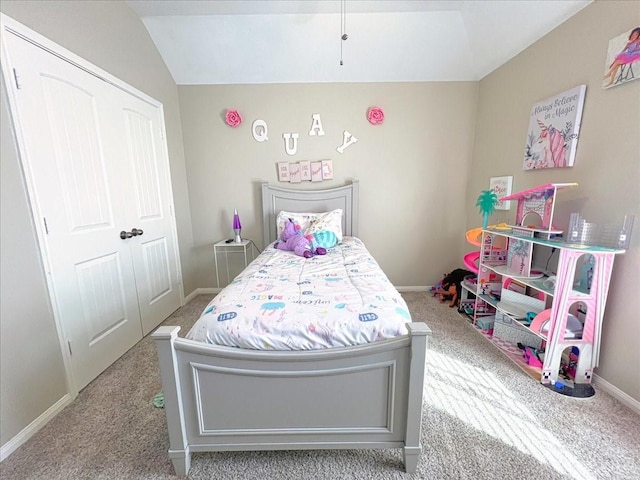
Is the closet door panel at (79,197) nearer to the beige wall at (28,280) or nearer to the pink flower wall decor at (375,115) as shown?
the beige wall at (28,280)

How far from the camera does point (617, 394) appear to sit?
160 cm

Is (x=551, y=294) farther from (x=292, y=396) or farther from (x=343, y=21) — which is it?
(x=343, y=21)

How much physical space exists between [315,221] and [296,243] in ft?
1.44

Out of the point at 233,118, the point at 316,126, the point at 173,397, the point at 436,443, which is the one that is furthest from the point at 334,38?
the point at 436,443

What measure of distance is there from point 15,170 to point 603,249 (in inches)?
124

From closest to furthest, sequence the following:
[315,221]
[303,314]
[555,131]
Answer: [303,314] < [555,131] < [315,221]

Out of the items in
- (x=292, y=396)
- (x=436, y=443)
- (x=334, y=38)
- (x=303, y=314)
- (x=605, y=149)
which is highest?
(x=334, y=38)

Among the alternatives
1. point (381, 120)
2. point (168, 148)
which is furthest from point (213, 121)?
point (381, 120)

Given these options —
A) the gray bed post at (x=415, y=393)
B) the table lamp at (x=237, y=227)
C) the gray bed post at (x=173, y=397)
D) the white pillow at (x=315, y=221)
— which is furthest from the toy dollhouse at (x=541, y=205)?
the table lamp at (x=237, y=227)

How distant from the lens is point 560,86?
1.95m

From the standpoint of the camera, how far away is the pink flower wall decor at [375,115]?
2990mm

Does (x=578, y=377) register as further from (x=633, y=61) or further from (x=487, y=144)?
(x=487, y=144)

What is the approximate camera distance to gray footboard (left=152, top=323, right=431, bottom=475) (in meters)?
1.10

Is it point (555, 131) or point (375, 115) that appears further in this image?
point (375, 115)
